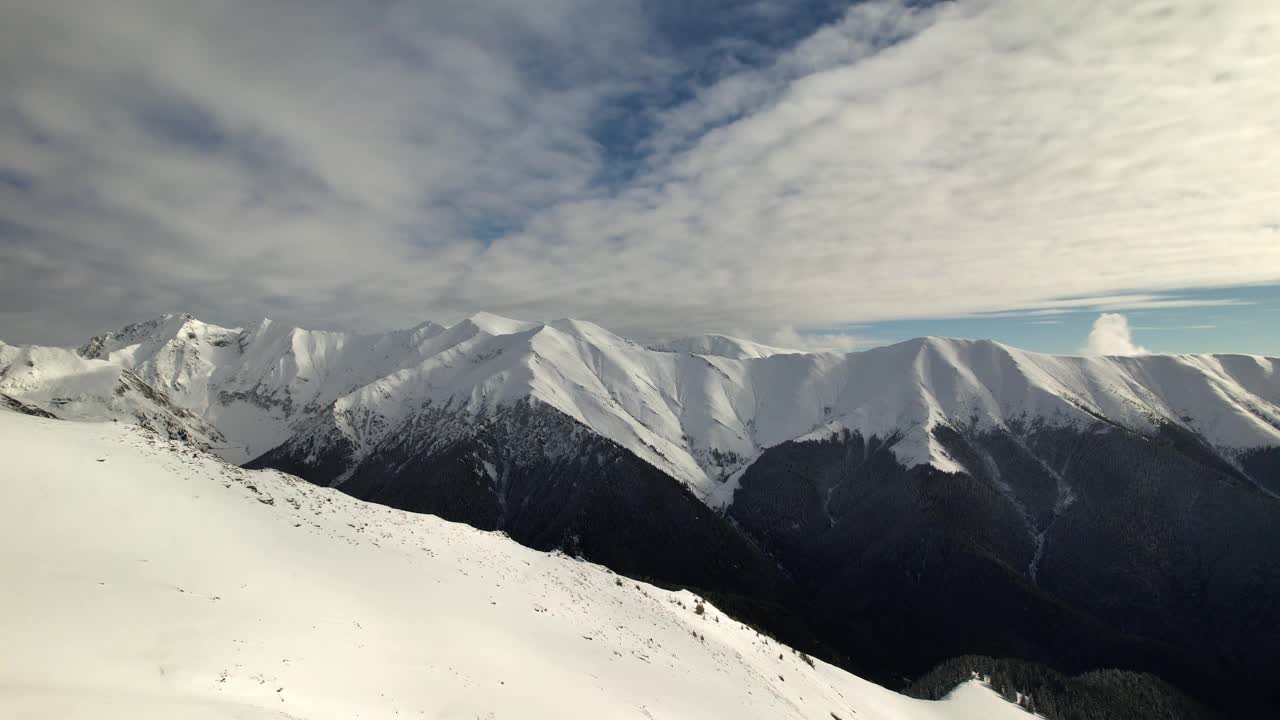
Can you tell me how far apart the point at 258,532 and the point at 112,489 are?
790 cm

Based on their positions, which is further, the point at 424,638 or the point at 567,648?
the point at 567,648

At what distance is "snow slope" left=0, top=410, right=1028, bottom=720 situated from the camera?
18594 millimetres

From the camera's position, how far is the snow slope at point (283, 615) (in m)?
18.6

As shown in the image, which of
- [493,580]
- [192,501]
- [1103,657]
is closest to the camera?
[192,501]

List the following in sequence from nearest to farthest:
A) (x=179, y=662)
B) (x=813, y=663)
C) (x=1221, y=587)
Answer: (x=179, y=662) → (x=813, y=663) → (x=1221, y=587)

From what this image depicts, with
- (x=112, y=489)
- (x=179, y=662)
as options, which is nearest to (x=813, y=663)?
(x=179, y=662)

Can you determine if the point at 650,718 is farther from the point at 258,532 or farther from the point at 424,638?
the point at 258,532

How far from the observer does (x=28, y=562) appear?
→ 2236 centimetres

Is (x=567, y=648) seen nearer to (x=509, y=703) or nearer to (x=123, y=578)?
(x=509, y=703)

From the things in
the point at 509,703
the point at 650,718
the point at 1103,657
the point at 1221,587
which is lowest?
the point at 1103,657

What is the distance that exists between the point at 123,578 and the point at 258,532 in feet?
38.1

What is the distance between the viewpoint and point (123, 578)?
927 inches

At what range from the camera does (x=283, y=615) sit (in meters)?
25.8

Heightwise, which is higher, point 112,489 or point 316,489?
point 112,489
